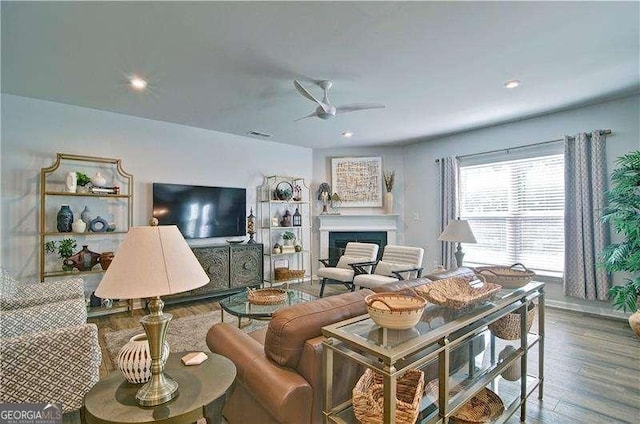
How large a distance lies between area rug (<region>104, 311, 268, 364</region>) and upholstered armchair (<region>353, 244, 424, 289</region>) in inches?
57.0

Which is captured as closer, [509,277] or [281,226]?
[509,277]

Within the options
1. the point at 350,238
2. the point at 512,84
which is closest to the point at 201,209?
the point at 350,238

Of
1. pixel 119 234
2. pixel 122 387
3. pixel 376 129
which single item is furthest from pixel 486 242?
pixel 119 234

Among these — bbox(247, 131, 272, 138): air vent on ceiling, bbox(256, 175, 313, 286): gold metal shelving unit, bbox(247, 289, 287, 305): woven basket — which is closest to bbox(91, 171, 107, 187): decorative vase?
bbox(247, 131, 272, 138): air vent on ceiling

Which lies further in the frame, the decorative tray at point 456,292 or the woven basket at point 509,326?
the woven basket at point 509,326

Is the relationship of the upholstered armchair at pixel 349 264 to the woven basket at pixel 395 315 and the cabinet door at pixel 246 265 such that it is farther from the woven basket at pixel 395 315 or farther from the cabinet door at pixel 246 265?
the woven basket at pixel 395 315

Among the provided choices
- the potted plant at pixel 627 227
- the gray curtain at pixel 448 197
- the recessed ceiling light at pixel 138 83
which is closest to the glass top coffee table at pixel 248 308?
the recessed ceiling light at pixel 138 83

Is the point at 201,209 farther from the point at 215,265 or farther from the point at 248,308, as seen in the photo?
the point at 248,308

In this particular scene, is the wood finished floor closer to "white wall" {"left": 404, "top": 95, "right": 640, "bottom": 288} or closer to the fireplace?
"white wall" {"left": 404, "top": 95, "right": 640, "bottom": 288}

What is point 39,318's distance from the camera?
1.66 meters

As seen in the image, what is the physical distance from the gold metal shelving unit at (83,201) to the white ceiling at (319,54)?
0.75 metres

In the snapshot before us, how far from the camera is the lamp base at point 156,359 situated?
108cm

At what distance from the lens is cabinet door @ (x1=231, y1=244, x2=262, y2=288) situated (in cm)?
456

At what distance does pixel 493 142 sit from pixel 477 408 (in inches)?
161
